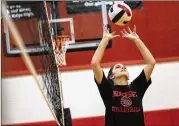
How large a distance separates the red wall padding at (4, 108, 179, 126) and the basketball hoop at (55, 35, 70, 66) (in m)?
0.94

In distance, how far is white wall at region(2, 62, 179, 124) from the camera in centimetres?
376

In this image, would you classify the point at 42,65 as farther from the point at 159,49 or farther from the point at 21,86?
the point at 159,49

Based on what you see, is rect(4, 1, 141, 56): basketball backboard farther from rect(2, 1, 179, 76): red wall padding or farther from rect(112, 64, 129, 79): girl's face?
rect(112, 64, 129, 79): girl's face

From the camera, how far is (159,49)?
4.14m

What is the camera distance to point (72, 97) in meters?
3.79

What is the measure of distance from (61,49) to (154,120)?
1.40m

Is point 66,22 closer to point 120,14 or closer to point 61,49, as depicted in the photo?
point 61,49

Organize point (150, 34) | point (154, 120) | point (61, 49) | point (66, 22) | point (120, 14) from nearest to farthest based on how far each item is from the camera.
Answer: point (120, 14) → point (61, 49) → point (66, 22) → point (154, 120) → point (150, 34)

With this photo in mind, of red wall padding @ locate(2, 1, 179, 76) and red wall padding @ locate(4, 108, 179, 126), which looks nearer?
red wall padding @ locate(4, 108, 179, 126)

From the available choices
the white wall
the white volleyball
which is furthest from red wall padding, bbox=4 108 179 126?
the white volleyball

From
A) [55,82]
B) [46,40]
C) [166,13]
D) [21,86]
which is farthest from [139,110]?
[166,13]

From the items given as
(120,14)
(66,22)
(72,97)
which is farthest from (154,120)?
(120,14)

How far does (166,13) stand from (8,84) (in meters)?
1.87

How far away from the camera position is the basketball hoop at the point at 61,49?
9.77ft
